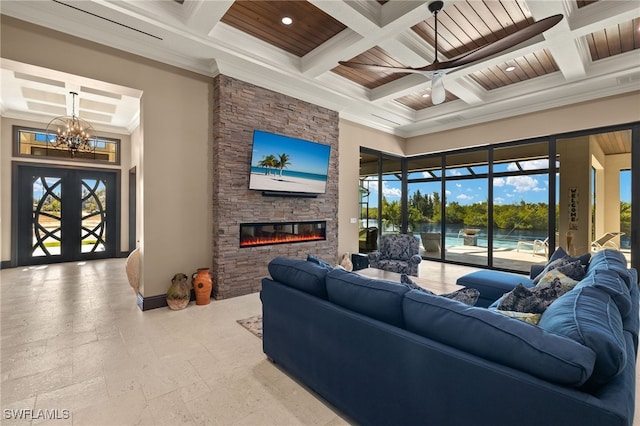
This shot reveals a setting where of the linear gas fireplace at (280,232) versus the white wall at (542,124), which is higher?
the white wall at (542,124)

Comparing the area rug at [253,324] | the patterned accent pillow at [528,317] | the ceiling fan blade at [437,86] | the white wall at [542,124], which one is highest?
the white wall at [542,124]

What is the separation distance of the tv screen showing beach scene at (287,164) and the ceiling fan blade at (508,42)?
2.49 metres

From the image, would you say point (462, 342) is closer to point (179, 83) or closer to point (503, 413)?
point (503, 413)

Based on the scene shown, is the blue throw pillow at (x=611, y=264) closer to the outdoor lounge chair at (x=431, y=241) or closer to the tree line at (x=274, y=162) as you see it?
the tree line at (x=274, y=162)

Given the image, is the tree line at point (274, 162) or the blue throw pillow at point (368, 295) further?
the tree line at point (274, 162)

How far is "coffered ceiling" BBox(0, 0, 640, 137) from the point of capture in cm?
309

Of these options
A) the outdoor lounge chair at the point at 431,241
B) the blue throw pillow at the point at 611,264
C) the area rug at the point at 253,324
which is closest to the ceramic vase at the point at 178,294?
the area rug at the point at 253,324

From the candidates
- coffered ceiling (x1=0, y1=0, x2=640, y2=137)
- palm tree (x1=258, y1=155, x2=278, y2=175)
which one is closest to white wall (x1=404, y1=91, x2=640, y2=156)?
coffered ceiling (x1=0, y1=0, x2=640, y2=137)

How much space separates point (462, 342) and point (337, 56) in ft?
12.5

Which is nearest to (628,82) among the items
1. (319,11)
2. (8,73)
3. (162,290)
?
(319,11)

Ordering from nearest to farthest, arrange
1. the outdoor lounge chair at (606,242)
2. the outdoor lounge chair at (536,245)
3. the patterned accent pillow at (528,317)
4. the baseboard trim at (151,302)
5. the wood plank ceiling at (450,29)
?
the patterned accent pillow at (528,317)
the wood plank ceiling at (450,29)
the baseboard trim at (151,302)
the outdoor lounge chair at (606,242)
the outdoor lounge chair at (536,245)

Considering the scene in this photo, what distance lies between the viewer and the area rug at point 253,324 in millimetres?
3086

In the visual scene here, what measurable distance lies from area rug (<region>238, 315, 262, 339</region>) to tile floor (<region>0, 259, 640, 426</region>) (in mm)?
70

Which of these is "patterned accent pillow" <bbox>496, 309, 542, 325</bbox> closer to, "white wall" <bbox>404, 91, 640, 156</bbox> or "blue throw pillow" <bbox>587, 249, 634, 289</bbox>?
"blue throw pillow" <bbox>587, 249, 634, 289</bbox>
